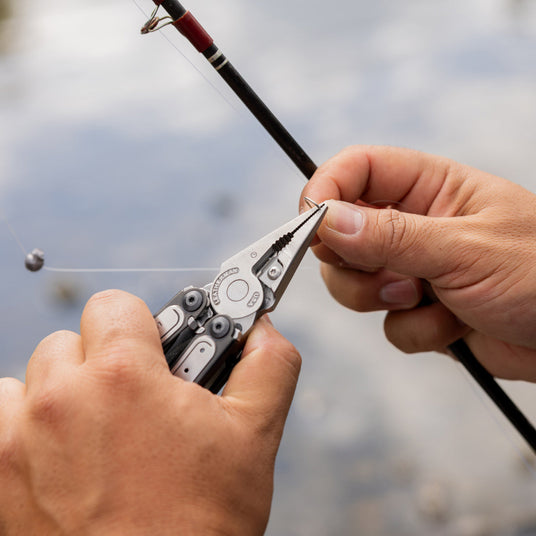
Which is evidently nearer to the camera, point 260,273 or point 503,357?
point 260,273

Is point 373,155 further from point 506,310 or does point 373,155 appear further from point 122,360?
point 122,360

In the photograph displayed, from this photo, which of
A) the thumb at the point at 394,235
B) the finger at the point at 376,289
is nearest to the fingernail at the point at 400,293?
the finger at the point at 376,289

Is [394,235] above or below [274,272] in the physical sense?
below

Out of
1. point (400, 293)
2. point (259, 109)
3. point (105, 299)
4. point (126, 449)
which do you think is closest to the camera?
point (126, 449)

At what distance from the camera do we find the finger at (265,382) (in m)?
0.69

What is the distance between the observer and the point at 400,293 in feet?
4.19

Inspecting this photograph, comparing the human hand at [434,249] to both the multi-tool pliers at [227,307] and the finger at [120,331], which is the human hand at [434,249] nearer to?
the multi-tool pliers at [227,307]

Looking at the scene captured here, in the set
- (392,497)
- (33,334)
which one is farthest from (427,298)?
(33,334)

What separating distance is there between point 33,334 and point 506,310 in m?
1.18

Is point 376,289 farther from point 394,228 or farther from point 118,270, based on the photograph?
point 118,270

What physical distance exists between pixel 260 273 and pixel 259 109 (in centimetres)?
36

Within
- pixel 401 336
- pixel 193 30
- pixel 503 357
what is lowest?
pixel 503 357

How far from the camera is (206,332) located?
0.79m

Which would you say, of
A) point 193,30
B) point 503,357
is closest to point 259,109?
point 193,30
